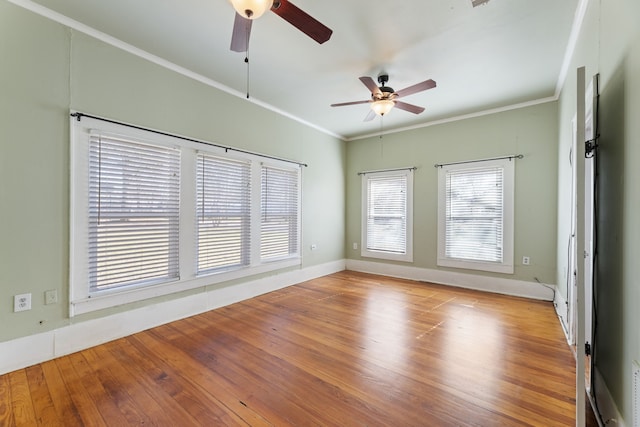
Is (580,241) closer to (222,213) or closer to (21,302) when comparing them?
(222,213)

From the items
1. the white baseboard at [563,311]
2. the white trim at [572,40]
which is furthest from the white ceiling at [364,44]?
the white baseboard at [563,311]

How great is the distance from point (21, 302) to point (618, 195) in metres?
4.16

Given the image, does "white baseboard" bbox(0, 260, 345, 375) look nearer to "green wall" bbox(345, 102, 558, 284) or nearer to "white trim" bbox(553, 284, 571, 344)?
"green wall" bbox(345, 102, 558, 284)

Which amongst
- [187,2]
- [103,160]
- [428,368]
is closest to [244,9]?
[187,2]

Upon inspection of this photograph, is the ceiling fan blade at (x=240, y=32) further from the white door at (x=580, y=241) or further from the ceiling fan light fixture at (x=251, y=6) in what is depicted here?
the white door at (x=580, y=241)

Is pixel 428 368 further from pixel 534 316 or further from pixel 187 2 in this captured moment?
pixel 187 2

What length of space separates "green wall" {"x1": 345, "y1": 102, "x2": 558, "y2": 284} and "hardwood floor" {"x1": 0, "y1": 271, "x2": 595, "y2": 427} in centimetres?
120

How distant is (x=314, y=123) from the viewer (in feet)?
16.8

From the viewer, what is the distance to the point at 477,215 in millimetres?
4539

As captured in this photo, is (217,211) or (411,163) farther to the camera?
(411,163)

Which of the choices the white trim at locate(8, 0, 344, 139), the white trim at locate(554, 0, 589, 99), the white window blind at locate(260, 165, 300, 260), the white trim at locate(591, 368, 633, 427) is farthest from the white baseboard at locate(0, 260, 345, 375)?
the white trim at locate(554, 0, 589, 99)

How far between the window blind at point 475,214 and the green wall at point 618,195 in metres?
2.58

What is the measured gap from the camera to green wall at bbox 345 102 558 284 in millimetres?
4008

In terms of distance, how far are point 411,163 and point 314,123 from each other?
196 cm
